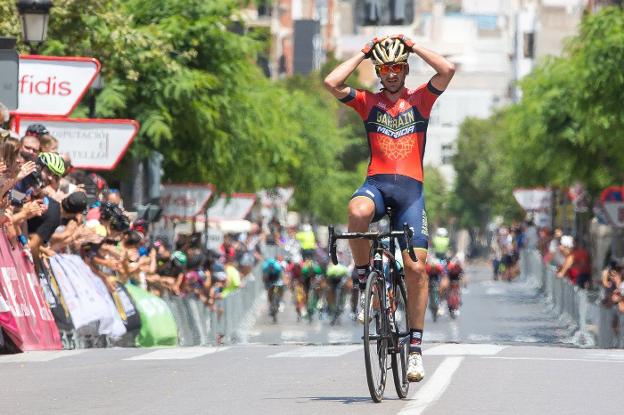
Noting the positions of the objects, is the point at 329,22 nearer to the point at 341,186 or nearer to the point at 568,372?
the point at 341,186

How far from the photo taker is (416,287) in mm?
12391

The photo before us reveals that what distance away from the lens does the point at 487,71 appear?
19875cm

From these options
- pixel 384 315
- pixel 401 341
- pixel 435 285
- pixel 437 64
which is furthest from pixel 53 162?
pixel 435 285

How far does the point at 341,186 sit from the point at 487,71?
97.9 metres

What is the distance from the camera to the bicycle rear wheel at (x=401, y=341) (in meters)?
11.8

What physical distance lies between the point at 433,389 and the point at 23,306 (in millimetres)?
5785

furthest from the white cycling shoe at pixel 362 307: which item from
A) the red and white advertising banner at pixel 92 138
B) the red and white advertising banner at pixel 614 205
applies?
the red and white advertising banner at pixel 614 205

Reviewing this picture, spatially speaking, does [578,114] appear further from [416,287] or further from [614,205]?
[416,287]

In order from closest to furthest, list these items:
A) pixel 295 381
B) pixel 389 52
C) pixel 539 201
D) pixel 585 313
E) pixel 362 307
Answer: pixel 362 307 < pixel 389 52 < pixel 295 381 < pixel 585 313 < pixel 539 201

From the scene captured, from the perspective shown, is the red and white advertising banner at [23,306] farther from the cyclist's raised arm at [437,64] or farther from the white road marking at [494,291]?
the white road marking at [494,291]

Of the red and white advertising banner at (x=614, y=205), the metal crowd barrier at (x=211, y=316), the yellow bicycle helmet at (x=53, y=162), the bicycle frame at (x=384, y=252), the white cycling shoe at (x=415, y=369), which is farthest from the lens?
Result: the red and white advertising banner at (x=614, y=205)

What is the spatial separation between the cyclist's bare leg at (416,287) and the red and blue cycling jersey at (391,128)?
0.50 metres

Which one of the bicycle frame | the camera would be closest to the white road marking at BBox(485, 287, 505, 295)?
the camera

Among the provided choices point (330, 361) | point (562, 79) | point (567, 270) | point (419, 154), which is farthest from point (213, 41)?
point (419, 154)
